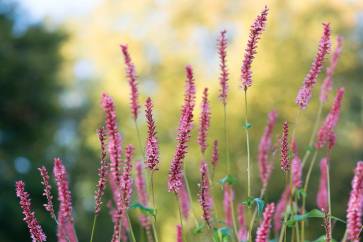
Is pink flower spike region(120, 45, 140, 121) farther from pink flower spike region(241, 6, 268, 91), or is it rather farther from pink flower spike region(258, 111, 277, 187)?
pink flower spike region(258, 111, 277, 187)

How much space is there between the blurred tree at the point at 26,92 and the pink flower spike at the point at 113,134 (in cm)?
1821

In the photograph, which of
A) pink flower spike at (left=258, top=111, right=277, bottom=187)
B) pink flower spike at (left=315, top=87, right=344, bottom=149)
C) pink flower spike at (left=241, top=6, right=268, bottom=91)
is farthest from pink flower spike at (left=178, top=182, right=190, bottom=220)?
pink flower spike at (left=241, top=6, right=268, bottom=91)

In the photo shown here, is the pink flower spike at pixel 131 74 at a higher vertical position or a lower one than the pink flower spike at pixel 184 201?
higher

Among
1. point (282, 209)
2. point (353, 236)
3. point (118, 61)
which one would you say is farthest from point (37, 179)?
point (353, 236)

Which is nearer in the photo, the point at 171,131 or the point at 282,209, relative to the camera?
the point at 282,209

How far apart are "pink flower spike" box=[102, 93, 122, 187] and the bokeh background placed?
1650 cm

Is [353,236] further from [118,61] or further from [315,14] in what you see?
[118,61]

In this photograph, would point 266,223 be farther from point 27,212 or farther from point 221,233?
point 221,233

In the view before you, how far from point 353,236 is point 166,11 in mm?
28240

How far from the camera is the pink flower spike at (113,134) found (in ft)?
8.11

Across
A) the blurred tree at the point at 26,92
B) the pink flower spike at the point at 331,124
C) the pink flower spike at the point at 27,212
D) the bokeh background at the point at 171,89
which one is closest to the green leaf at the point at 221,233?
the pink flower spike at the point at 331,124

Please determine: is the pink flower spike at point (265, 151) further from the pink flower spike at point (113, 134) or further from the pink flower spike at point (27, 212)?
the pink flower spike at point (27, 212)

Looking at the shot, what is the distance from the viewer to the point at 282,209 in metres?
3.96

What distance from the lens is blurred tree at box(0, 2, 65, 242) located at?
862 inches
